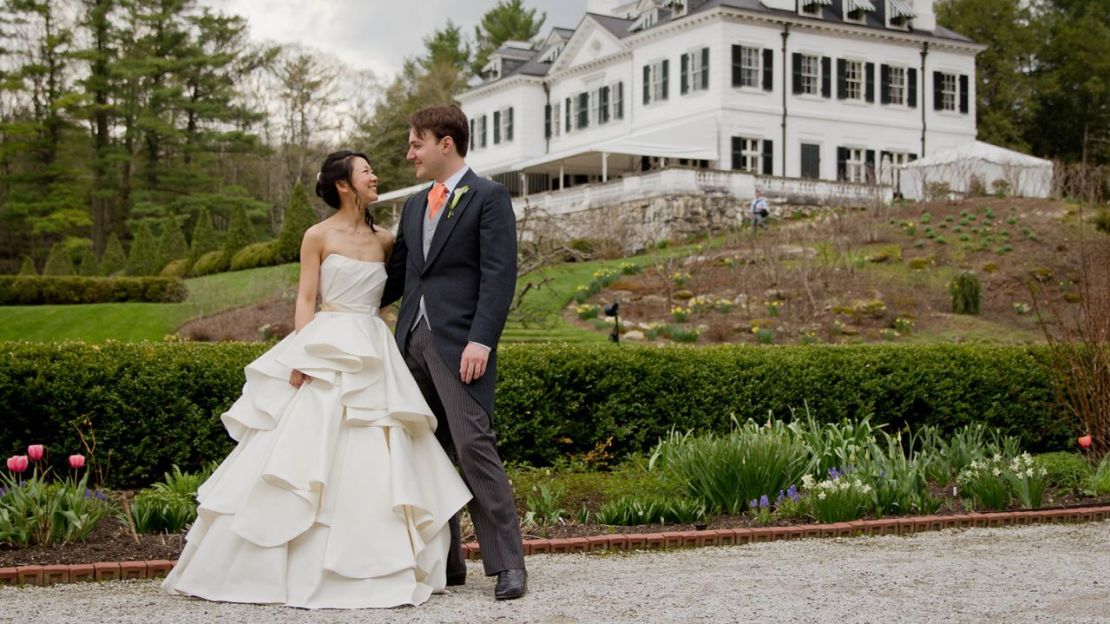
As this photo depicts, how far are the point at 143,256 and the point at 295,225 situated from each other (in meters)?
7.30

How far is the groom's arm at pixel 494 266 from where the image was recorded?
17.2 feet

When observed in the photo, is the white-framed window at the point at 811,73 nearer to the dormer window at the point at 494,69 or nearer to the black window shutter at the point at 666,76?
the black window shutter at the point at 666,76

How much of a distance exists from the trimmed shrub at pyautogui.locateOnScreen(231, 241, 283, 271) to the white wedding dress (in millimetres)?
25675

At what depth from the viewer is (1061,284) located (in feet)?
72.9

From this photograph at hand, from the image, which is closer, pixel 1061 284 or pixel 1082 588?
pixel 1082 588

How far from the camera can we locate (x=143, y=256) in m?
35.4

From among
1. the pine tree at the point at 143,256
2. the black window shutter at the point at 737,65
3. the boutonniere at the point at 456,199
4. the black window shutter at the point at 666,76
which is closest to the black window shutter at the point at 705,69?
the black window shutter at the point at 737,65

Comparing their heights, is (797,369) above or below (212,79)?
below

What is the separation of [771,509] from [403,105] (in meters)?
44.9

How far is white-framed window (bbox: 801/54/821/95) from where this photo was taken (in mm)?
37500

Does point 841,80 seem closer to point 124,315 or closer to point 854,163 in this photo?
point 854,163

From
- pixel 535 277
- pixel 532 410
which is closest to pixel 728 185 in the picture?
pixel 535 277

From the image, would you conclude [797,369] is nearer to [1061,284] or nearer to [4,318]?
[1061,284]

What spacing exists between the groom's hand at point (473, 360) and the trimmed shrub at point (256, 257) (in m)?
25.9
